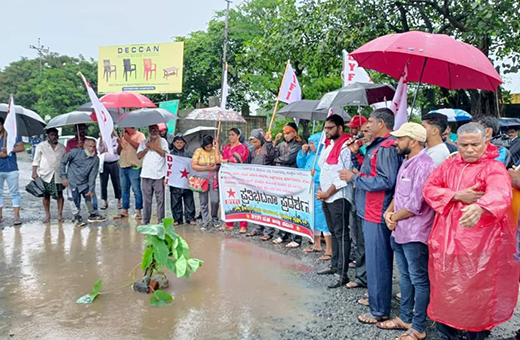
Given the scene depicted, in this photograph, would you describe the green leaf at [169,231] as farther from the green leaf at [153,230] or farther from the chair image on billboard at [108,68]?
the chair image on billboard at [108,68]

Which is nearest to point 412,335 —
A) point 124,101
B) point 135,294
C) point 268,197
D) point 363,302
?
point 363,302

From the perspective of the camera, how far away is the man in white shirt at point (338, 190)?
4816mm

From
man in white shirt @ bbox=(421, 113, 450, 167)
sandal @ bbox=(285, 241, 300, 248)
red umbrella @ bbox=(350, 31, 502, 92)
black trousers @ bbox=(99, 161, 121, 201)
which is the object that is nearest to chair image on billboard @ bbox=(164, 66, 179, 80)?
black trousers @ bbox=(99, 161, 121, 201)

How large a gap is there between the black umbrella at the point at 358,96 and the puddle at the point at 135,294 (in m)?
2.16

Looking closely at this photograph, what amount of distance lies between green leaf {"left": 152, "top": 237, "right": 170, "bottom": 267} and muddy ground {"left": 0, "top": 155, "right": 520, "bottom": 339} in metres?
0.46

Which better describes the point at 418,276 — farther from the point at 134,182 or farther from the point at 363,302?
the point at 134,182

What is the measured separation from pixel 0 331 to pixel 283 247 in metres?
3.81

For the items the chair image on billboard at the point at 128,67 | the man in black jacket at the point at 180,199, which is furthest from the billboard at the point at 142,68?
the man in black jacket at the point at 180,199

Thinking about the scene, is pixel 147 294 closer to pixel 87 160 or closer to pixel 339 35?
pixel 87 160

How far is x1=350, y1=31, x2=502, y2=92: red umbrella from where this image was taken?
363cm

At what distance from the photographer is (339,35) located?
32.1 ft

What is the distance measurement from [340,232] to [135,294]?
7.81ft

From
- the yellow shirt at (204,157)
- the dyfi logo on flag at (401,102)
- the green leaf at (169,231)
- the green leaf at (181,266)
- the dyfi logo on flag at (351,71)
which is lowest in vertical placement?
the green leaf at (181,266)

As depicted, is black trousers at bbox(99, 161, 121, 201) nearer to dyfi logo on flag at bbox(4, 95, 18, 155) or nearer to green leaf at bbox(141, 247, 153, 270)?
dyfi logo on flag at bbox(4, 95, 18, 155)
